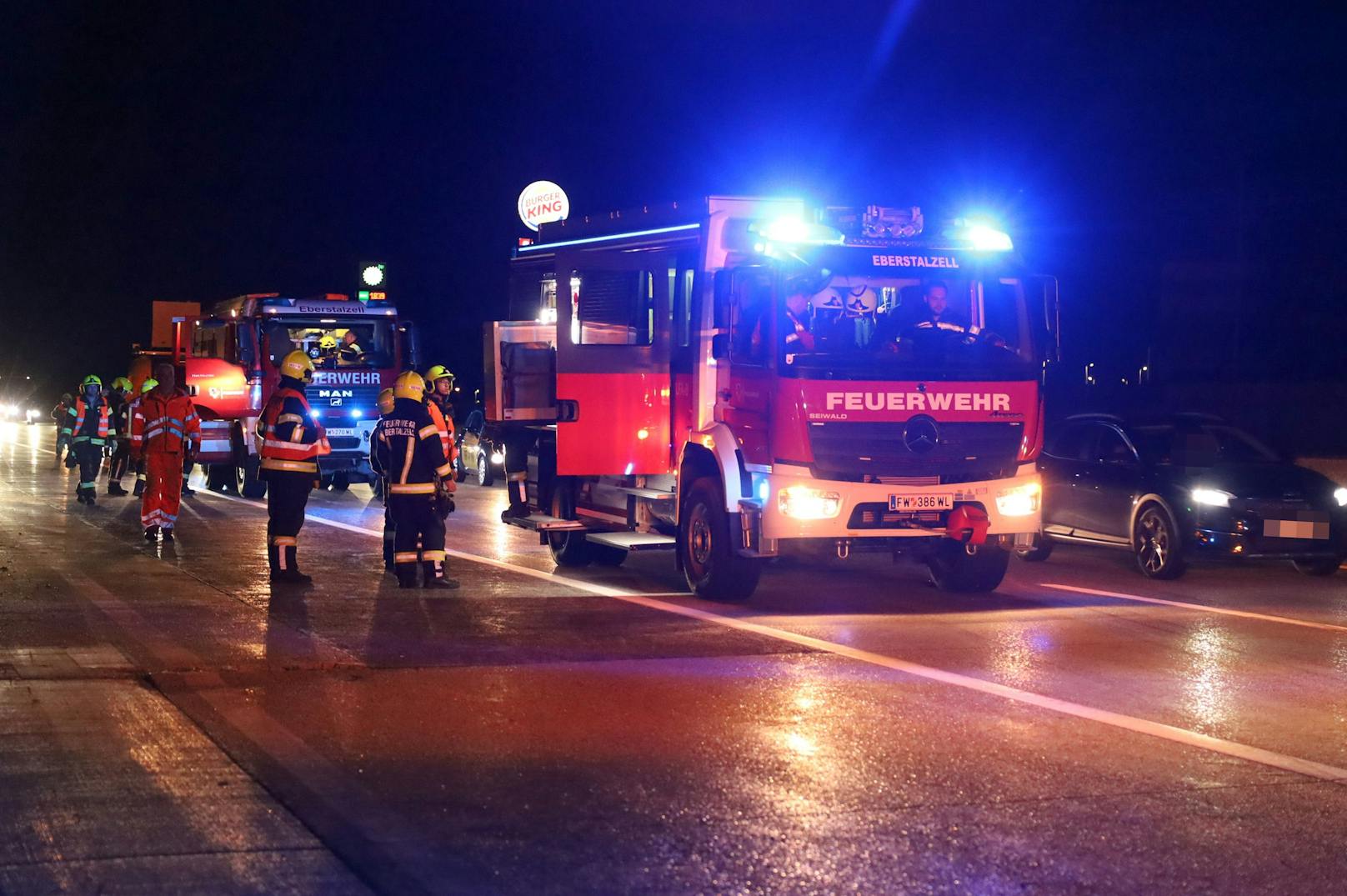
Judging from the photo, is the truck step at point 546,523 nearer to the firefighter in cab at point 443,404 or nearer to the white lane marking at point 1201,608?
the firefighter in cab at point 443,404

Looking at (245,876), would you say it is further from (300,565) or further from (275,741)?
(300,565)

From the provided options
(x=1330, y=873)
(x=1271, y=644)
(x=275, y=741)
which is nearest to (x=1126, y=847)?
(x=1330, y=873)

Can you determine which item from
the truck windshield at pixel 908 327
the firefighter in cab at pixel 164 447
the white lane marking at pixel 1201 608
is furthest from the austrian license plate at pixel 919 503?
the firefighter in cab at pixel 164 447

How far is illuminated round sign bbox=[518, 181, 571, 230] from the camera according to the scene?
90.4 feet

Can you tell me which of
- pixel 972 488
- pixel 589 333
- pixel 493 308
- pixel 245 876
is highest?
pixel 493 308

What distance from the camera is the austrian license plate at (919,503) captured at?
1172cm

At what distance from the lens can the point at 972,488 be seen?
39.2ft

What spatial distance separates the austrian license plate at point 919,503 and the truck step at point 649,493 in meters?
2.05

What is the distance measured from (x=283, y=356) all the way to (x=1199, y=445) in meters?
14.4

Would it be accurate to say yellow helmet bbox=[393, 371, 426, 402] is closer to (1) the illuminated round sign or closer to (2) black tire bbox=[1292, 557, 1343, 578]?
(2) black tire bbox=[1292, 557, 1343, 578]

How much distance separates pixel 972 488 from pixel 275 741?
6.41 metres

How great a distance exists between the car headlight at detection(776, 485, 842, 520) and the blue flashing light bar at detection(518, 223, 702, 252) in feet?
7.21

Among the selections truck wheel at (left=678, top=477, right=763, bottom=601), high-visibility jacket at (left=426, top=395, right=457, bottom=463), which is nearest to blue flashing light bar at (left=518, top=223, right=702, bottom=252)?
high-visibility jacket at (left=426, top=395, right=457, bottom=463)

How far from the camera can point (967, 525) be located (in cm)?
1180
